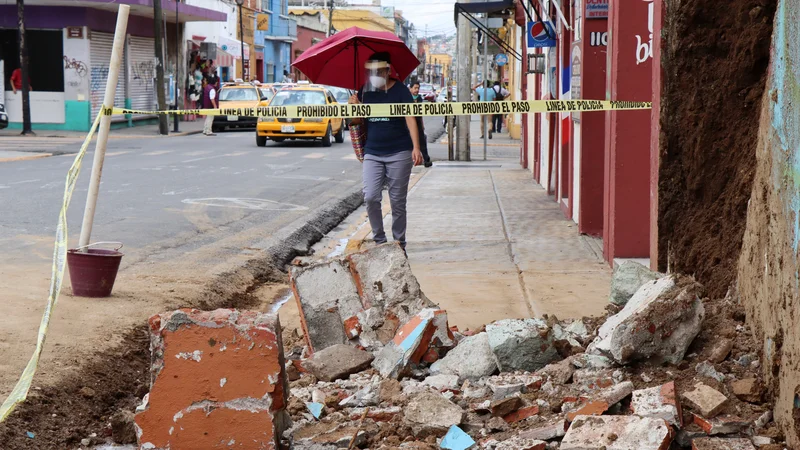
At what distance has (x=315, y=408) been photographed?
4863mm

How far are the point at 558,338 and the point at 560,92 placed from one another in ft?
24.9

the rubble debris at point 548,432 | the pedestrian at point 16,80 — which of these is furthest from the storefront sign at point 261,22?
the rubble debris at point 548,432

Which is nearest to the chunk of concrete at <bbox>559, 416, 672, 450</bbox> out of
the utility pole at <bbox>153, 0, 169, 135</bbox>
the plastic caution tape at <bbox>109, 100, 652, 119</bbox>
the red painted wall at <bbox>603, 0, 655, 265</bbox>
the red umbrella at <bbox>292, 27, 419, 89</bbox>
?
the plastic caution tape at <bbox>109, 100, 652, 119</bbox>

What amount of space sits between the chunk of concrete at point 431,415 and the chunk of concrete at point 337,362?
827 millimetres

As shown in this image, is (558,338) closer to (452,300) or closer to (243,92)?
(452,300)

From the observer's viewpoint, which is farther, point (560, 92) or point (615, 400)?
point (560, 92)

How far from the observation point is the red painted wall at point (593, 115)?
1016 cm

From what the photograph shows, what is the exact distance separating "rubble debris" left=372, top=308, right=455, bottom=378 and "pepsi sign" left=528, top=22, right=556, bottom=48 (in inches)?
359

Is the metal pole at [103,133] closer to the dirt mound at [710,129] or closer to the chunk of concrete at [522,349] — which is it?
the chunk of concrete at [522,349]

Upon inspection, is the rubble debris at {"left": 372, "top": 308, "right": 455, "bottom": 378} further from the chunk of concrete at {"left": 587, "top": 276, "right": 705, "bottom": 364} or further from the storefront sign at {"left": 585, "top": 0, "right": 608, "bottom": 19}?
the storefront sign at {"left": 585, "top": 0, "right": 608, "bottom": 19}

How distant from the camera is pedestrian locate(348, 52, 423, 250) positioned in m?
8.61

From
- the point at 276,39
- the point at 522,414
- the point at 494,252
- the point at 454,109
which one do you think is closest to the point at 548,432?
the point at 522,414

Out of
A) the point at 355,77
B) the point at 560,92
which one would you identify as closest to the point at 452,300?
the point at 355,77

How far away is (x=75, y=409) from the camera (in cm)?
502
